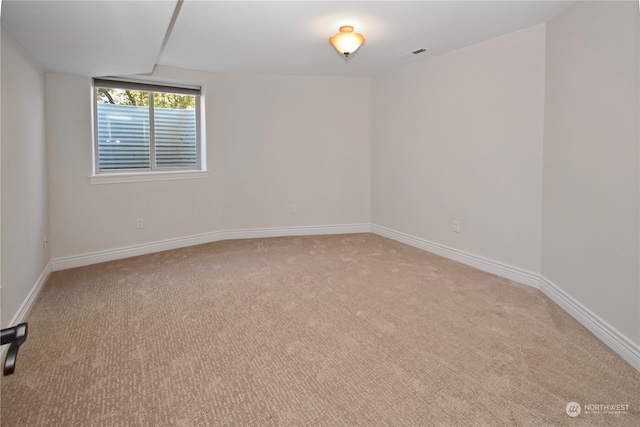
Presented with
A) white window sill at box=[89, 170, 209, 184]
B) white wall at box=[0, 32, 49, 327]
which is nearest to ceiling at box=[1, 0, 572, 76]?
white wall at box=[0, 32, 49, 327]

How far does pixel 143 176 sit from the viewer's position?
4.59m

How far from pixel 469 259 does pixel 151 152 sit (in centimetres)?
401

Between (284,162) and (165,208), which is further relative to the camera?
(284,162)

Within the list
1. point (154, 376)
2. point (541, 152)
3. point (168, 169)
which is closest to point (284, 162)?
point (168, 169)

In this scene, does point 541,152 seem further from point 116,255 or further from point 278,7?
point 116,255

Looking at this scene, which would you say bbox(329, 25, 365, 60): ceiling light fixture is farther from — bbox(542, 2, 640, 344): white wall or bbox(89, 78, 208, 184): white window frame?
bbox(89, 78, 208, 184): white window frame

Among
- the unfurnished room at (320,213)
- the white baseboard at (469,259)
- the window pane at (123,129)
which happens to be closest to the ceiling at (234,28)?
the unfurnished room at (320,213)

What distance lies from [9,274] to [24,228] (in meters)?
0.54

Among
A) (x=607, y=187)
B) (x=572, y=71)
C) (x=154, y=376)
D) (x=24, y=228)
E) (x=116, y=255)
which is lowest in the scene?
(x=154, y=376)

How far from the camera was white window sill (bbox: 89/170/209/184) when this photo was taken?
14.0ft

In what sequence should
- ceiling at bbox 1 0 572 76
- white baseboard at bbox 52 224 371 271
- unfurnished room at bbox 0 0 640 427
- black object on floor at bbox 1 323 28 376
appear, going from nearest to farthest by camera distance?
black object on floor at bbox 1 323 28 376 < unfurnished room at bbox 0 0 640 427 < ceiling at bbox 1 0 572 76 < white baseboard at bbox 52 224 371 271

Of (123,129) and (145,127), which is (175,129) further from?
(123,129)

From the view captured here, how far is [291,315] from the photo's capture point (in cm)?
285

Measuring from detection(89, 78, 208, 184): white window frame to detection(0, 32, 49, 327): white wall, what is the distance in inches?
26.6
